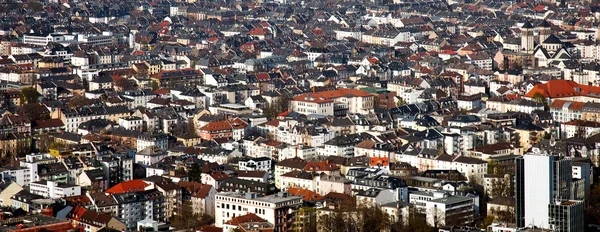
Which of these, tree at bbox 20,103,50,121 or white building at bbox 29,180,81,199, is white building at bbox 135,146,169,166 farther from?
tree at bbox 20,103,50,121

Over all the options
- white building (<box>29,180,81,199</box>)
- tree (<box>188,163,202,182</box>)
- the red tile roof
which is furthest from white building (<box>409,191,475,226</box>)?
the red tile roof

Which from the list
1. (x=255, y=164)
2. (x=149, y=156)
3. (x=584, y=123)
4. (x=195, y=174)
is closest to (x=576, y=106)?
(x=584, y=123)

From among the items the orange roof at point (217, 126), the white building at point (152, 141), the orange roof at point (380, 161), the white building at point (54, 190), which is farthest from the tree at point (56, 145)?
the orange roof at point (380, 161)

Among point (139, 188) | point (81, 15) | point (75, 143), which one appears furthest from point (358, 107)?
point (81, 15)

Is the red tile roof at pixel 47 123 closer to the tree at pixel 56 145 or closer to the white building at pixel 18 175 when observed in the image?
the tree at pixel 56 145

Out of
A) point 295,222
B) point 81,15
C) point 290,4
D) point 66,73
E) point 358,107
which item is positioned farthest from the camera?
point 290,4

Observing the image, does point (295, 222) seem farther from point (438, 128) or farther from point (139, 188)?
point (438, 128)
